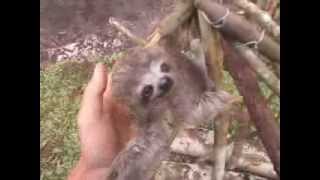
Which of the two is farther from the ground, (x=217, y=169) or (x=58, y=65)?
(x=58, y=65)

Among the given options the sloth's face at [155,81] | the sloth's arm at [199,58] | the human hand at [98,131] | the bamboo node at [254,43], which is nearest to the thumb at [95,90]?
the human hand at [98,131]

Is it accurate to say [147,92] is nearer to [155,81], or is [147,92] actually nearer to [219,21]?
[155,81]

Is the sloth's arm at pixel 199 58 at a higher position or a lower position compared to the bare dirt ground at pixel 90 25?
lower

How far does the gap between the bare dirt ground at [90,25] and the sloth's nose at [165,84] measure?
5.1 inches

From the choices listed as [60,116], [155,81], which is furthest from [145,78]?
[60,116]

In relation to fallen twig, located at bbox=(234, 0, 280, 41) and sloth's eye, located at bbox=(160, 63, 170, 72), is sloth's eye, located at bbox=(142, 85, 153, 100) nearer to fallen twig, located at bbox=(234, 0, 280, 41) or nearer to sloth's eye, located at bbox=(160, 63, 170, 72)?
sloth's eye, located at bbox=(160, 63, 170, 72)

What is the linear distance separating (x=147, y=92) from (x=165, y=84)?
48mm

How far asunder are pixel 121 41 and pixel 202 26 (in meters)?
0.21

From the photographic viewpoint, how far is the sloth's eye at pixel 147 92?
5.17ft

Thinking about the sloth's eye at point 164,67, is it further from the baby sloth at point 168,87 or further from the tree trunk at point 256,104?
the tree trunk at point 256,104

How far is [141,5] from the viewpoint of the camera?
163 centimetres

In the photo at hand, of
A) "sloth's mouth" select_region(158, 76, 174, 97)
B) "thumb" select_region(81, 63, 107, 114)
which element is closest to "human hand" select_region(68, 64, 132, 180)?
"thumb" select_region(81, 63, 107, 114)
